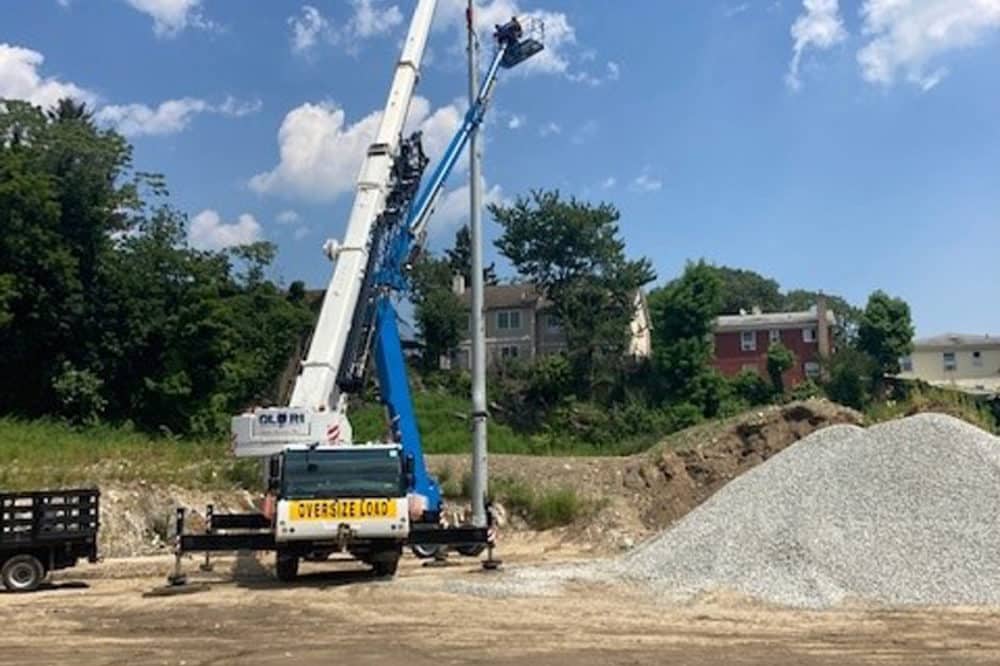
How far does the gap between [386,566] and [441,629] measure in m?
5.35

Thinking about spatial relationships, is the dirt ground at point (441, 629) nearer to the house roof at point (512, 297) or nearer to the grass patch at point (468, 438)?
the grass patch at point (468, 438)

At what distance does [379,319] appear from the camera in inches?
805

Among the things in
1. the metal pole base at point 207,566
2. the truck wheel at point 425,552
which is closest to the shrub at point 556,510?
the truck wheel at point 425,552

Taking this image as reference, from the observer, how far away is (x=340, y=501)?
55.1 feet

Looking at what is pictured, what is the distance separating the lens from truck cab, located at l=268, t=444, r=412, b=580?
16.6 metres

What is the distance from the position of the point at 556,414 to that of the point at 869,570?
123 ft

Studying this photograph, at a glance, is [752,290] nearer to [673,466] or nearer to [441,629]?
[673,466]

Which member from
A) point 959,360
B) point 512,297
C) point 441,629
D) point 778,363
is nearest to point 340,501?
point 441,629

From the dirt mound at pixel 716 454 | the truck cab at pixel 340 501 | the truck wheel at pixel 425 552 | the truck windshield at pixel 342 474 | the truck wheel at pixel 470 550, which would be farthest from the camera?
the dirt mound at pixel 716 454

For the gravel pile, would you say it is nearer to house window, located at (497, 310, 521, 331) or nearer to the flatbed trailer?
the flatbed trailer

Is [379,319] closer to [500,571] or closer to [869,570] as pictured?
[500,571]

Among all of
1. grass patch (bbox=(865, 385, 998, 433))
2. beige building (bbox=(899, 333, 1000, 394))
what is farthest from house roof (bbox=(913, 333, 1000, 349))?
grass patch (bbox=(865, 385, 998, 433))

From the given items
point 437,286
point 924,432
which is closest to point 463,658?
point 924,432

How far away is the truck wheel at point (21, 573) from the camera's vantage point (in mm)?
17328
